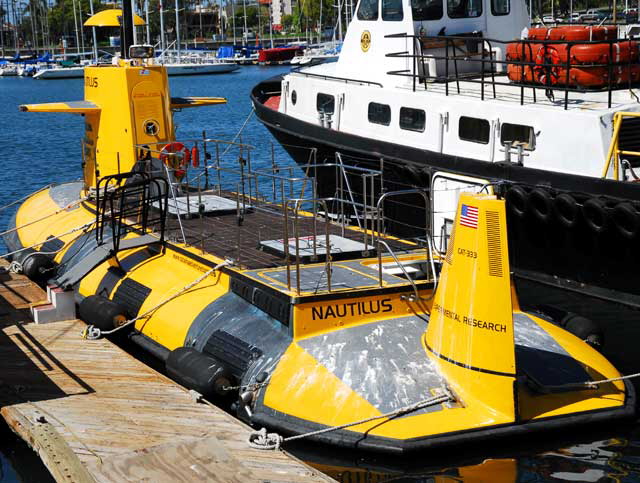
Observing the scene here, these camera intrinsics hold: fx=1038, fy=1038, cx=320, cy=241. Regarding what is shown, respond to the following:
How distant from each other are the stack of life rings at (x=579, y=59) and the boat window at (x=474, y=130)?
1028mm

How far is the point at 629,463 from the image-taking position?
1049 cm

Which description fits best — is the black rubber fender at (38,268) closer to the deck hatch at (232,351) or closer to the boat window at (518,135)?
the deck hatch at (232,351)

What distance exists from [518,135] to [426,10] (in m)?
4.38

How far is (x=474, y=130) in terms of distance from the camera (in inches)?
709

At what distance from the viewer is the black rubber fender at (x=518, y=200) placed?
16234 millimetres

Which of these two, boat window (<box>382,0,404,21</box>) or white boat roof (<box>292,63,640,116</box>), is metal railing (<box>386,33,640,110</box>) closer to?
white boat roof (<box>292,63,640,116</box>)

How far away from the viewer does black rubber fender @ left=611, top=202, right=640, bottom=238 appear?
14.7m

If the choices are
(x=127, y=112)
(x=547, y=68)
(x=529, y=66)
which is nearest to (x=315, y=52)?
(x=127, y=112)

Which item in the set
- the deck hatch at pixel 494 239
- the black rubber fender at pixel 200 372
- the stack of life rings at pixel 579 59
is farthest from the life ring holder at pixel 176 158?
the deck hatch at pixel 494 239

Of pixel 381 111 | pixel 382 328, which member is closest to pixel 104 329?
pixel 382 328

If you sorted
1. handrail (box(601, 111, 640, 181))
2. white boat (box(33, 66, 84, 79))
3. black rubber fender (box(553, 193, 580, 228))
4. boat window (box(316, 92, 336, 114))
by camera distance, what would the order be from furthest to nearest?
white boat (box(33, 66, 84, 79)), boat window (box(316, 92, 336, 114)), black rubber fender (box(553, 193, 580, 228)), handrail (box(601, 111, 640, 181))

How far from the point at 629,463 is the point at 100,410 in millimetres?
5461

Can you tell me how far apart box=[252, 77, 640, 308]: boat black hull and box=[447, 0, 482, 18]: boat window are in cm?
335

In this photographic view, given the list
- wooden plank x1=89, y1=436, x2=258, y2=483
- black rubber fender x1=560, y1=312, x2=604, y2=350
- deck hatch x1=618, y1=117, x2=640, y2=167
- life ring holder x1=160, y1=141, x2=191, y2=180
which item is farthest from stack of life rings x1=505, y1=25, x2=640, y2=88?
wooden plank x1=89, y1=436, x2=258, y2=483
